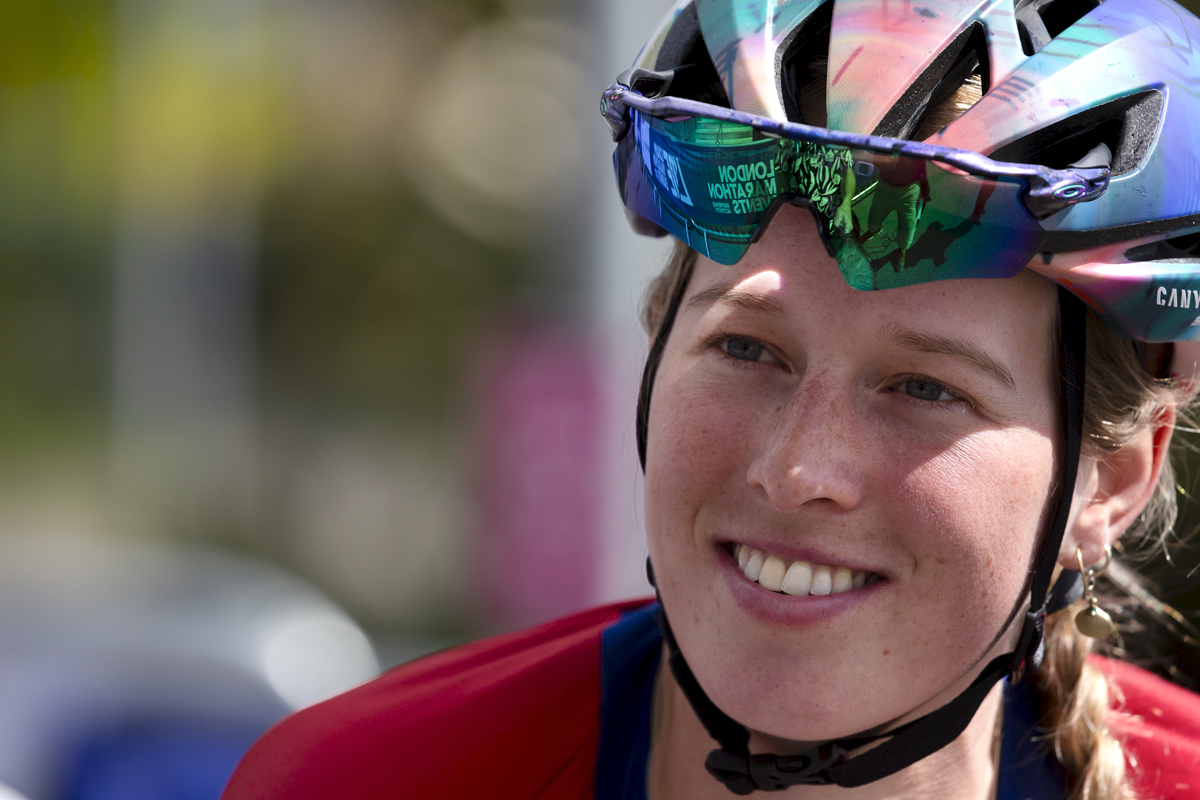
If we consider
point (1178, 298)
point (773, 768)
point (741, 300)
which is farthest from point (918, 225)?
point (773, 768)

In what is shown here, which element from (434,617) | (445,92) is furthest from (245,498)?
(445,92)

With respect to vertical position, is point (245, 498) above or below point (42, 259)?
below

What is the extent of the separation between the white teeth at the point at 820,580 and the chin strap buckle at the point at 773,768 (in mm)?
294

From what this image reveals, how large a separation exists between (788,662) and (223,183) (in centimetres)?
734

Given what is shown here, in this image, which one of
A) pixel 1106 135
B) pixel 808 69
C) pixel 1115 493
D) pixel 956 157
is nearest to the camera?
pixel 956 157

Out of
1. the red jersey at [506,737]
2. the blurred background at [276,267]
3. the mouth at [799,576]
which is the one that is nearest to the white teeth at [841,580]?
the mouth at [799,576]

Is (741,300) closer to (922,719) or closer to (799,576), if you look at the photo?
(799,576)

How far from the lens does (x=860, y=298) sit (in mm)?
1604

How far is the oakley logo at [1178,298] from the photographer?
69.2 inches

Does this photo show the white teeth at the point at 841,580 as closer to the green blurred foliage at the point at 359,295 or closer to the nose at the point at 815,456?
the nose at the point at 815,456

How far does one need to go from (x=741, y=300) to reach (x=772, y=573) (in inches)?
17.2

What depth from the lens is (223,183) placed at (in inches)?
314

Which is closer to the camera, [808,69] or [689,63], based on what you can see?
[808,69]

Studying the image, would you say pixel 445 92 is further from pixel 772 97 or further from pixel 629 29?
pixel 772 97
